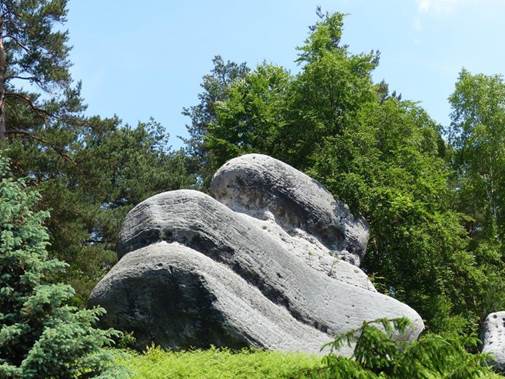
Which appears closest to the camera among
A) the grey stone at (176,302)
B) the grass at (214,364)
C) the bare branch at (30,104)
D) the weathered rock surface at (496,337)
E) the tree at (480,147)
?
the grass at (214,364)

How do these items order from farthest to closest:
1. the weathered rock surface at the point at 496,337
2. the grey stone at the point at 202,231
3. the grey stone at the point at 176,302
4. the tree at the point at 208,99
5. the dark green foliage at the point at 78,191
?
the tree at the point at 208,99
the dark green foliage at the point at 78,191
the weathered rock surface at the point at 496,337
the grey stone at the point at 202,231
the grey stone at the point at 176,302

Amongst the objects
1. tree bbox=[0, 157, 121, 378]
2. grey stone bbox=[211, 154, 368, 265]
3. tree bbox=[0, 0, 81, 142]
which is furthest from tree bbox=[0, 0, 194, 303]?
tree bbox=[0, 157, 121, 378]

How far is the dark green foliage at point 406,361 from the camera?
6.23 m

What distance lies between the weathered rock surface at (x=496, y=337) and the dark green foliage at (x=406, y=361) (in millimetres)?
8069

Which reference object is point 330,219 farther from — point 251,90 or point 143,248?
point 251,90

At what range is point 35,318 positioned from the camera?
7121 mm

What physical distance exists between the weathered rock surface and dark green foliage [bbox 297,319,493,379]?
8.07m

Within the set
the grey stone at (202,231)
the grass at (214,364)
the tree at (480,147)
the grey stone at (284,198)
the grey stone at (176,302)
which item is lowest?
the grass at (214,364)

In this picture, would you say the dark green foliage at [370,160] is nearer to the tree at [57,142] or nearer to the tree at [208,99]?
the tree at [57,142]

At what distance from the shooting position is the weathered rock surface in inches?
556

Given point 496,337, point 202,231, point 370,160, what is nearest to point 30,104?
point 370,160

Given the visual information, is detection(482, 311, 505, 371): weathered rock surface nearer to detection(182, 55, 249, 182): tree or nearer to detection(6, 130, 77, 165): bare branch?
detection(6, 130, 77, 165): bare branch

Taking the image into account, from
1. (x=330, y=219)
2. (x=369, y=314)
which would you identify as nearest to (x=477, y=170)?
(x=330, y=219)

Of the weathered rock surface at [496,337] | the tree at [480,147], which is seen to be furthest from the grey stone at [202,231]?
the tree at [480,147]
